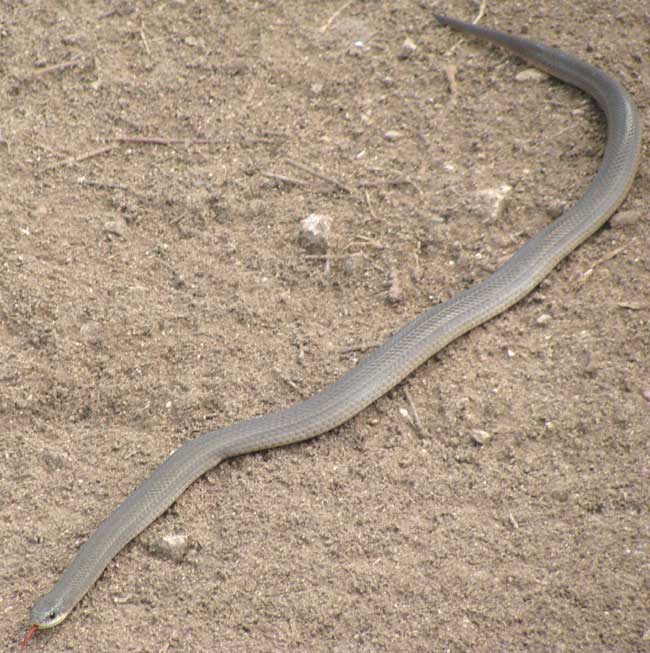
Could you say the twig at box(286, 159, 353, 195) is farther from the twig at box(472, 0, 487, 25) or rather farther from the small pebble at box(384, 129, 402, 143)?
the twig at box(472, 0, 487, 25)

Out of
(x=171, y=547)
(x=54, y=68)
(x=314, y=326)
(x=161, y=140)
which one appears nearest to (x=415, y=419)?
(x=314, y=326)

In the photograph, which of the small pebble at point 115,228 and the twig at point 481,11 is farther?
the twig at point 481,11

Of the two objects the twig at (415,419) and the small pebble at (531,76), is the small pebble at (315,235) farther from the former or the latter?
the small pebble at (531,76)

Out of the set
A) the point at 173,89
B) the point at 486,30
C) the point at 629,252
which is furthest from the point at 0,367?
the point at 486,30

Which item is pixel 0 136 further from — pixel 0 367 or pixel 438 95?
pixel 438 95

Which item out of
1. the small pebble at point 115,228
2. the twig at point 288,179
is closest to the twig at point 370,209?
the twig at point 288,179

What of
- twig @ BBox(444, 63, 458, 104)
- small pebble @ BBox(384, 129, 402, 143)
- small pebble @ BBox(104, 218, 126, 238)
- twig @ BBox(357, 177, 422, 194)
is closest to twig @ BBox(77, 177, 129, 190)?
small pebble @ BBox(104, 218, 126, 238)
